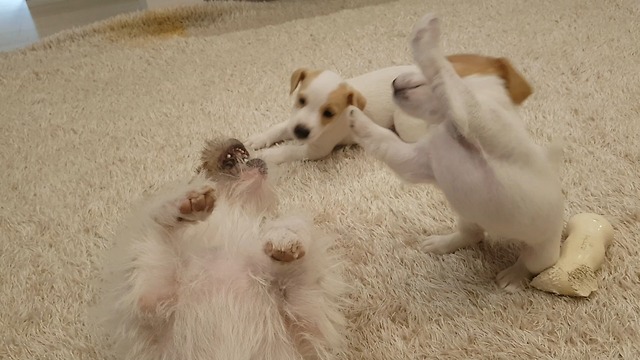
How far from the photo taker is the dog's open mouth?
0.92 meters

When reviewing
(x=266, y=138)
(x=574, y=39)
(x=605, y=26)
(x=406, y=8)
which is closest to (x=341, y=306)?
(x=266, y=138)

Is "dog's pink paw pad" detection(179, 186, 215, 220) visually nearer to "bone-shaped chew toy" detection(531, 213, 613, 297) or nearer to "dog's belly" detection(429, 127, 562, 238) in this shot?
"dog's belly" detection(429, 127, 562, 238)

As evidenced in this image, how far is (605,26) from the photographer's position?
189 centimetres

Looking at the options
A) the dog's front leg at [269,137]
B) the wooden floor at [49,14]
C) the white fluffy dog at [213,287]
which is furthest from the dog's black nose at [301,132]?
the wooden floor at [49,14]

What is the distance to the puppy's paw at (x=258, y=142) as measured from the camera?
57.4 inches

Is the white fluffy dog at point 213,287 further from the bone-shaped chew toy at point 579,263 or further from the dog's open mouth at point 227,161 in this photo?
the bone-shaped chew toy at point 579,263

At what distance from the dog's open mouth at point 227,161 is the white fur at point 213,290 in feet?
0.32

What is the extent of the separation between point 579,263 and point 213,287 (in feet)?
1.90

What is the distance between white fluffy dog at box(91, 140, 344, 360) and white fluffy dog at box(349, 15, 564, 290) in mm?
212

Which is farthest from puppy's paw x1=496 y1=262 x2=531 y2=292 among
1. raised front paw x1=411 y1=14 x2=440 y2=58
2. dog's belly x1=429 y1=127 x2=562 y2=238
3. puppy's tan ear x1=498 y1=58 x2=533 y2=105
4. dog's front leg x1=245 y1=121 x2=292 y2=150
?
dog's front leg x1=245 y1=121 x2=292 y2=150

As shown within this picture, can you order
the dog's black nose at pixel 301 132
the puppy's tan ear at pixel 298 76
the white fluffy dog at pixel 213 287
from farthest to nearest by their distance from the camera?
the puppy's tan ear at pixel 298 76, the dog's black nose at pixel 301 132, the white fluffy dog at pixel 213 287

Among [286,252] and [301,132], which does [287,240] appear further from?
[301,132]

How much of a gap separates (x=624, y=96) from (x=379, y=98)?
635 mm

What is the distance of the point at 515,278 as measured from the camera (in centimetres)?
92
